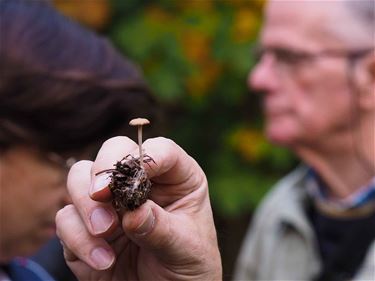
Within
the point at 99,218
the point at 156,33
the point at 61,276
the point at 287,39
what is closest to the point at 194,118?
the point at 156,33

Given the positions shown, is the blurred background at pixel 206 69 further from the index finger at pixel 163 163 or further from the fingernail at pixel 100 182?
the fingernail at pixel 100 182

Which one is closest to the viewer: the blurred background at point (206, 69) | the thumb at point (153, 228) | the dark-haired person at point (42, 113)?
the thumb at point (153, 228)

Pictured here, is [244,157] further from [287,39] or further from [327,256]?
[327,256]

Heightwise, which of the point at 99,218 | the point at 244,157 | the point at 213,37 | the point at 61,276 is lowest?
the point at 244,157

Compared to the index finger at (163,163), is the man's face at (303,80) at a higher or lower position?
lower

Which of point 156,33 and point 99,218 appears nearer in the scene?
point 99,218

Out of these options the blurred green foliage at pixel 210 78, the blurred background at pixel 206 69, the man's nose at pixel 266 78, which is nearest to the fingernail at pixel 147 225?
the man's nose at pixel 266 78
